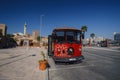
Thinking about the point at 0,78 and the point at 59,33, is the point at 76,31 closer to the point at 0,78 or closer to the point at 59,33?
the point at 59,33

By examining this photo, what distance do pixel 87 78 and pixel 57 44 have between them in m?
6.31

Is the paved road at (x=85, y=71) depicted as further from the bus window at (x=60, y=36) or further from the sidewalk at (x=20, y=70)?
the bus window at (x=60, y=36)

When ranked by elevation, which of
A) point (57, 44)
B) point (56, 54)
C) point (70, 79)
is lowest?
point (70, 79)

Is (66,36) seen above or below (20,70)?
above

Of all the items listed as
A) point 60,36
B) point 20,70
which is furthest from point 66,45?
point 20,70

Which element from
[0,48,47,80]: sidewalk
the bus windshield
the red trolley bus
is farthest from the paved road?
the bus windshield

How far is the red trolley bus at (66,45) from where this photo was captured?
15.1 meters

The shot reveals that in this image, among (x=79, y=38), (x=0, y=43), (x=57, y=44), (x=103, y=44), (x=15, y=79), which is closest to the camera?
(x=15, y=79)

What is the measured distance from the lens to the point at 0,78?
9086mm

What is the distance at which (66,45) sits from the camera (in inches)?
595

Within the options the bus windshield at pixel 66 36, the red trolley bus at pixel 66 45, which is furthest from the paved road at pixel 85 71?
the bus windshield at pixel 66 36

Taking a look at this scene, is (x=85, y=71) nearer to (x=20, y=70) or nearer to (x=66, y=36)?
(x=66, y=36)

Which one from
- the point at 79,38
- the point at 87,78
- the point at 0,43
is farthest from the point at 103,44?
the point at 87,78

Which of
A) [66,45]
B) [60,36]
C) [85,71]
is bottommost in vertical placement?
[85,71]
